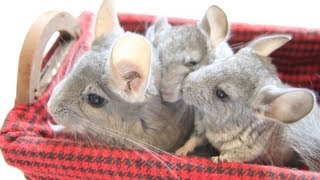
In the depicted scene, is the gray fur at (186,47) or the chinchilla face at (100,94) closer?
the chinchilla face at (100,94)

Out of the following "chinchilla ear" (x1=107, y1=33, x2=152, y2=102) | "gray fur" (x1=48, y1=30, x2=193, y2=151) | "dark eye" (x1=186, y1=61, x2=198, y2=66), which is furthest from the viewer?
"dark eye" (x1=186, y1=61, x2=198, y2=66)

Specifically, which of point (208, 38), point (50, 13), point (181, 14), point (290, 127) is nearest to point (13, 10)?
point (181, 14)

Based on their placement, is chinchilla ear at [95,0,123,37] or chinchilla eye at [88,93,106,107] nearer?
chinchilla eye at [88,93,106,107]

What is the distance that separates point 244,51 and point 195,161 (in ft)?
1.10

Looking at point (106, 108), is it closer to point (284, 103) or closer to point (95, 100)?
point (95, 100)

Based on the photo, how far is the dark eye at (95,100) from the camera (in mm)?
1259

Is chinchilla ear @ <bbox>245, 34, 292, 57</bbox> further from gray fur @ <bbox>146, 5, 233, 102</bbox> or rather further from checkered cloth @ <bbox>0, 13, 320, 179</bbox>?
checkered cloth @ <bbox>0, 13, 320, 179</bbox>

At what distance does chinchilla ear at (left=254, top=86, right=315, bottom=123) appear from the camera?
1.15 m

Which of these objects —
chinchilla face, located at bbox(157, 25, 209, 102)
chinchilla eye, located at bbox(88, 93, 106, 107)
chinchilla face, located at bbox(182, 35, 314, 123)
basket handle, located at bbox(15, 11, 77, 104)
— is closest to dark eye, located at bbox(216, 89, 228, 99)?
chinchilla face, located at bbox(182, 35, 314, 123)

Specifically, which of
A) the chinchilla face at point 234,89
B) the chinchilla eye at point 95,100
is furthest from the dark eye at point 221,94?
the chinchilla eye at point 95,100

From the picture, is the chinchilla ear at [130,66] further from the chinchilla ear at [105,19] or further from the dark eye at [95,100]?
the chinchilla ear at [105,19]

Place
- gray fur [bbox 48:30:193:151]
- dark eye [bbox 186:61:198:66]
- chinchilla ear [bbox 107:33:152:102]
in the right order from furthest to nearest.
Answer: dark eye [bbox 186:61:198:66]
gray fur [bbox 48:30:193:151]
chinchilla ear [bbox 107:33:152:102]

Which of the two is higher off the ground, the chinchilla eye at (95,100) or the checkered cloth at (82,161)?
the chinchilla eye at (95,100)

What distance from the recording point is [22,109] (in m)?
1.43
